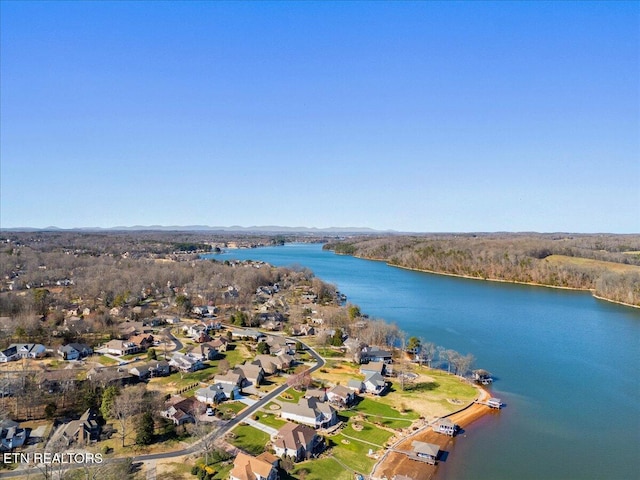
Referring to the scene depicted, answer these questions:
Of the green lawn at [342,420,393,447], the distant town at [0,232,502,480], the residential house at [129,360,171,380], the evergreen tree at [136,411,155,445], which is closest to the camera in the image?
the distant town at [0,232,502,480]

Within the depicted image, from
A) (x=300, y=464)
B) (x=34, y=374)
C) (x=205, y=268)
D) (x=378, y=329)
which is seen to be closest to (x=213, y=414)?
(x=300, y=464)

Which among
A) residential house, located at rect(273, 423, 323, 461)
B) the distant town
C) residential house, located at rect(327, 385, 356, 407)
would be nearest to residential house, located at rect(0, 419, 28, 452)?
the distant town

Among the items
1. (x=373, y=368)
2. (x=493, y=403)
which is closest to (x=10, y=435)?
(x=373, y=368)

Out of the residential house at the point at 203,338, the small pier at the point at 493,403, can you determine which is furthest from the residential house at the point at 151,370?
the small pier at the point at 493,403

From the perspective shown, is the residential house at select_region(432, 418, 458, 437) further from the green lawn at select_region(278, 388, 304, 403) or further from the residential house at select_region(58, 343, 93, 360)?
the residential house at select_region(58, 343, 93, 360)

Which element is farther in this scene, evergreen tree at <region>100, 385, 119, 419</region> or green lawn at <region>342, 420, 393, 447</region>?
evergreen tree at <region>100, 385, 119, 419</region>

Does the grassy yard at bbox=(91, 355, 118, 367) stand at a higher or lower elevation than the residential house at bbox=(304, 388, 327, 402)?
lower
